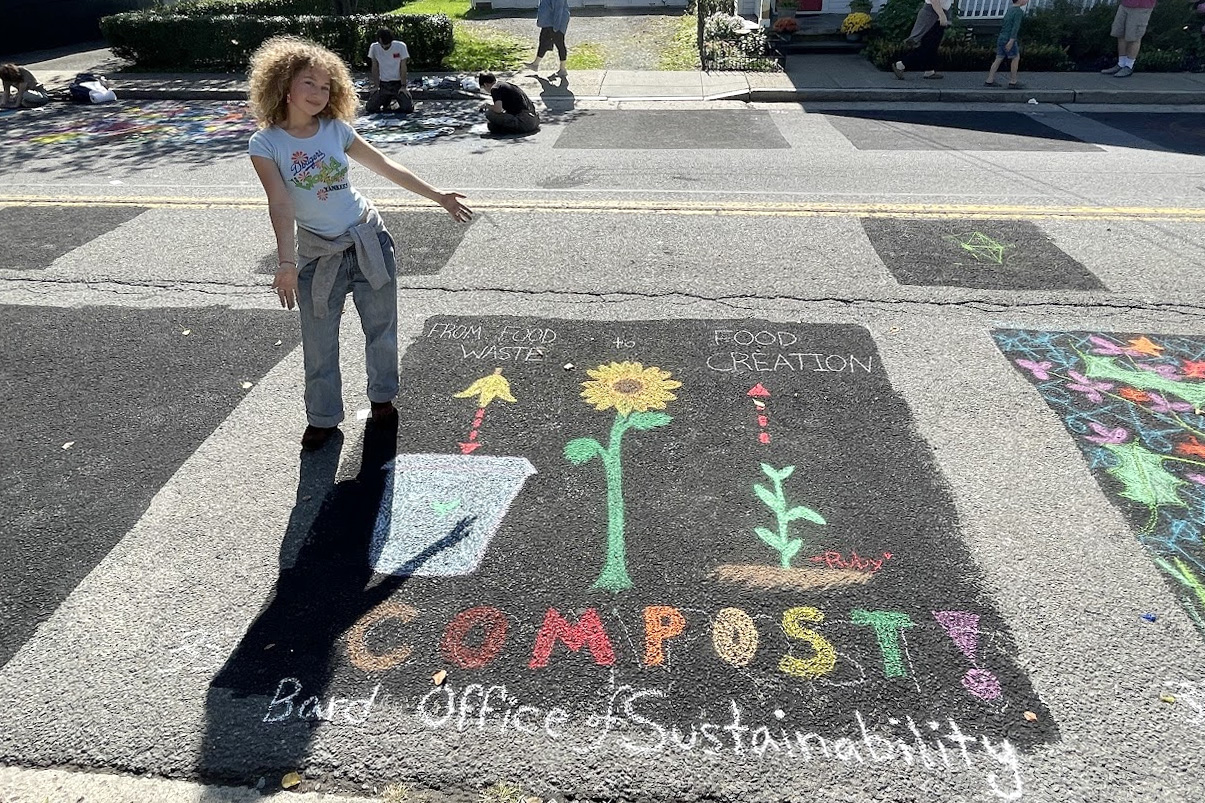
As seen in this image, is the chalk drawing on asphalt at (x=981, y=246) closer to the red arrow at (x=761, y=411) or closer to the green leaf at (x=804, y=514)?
the red arrow at (x=761, y=411)

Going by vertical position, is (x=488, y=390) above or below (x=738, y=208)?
below

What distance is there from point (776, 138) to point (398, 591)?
9.44 m

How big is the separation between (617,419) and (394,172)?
174cm

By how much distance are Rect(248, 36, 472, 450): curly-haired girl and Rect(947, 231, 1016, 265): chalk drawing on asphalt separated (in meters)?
4.65

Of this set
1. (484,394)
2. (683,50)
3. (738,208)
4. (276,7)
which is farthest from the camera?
(276,7)

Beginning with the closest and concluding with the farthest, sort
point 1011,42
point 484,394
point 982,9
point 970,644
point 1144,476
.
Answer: point 970,644 < point 1144,476 < point 484,394 < point 1011,42 < point 982,9

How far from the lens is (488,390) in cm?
461

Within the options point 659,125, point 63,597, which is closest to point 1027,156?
point 659,125

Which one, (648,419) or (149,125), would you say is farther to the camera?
(149,125)

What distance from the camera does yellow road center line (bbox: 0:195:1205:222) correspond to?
7.55m

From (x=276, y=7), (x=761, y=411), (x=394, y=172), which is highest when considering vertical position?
(x=276, y=7)

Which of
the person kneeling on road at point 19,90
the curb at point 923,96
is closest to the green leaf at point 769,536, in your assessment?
the curb at point 923,96

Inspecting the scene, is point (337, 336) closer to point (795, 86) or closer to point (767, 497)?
point (767, 497)

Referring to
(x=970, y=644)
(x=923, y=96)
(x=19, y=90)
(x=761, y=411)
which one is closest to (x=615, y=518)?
(x=761, y=411)
